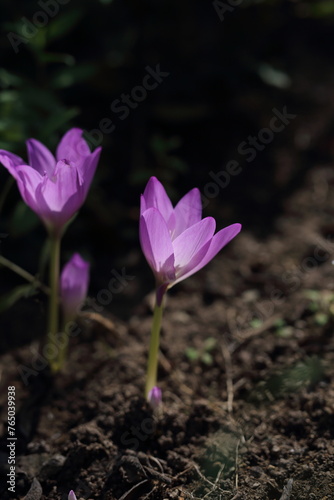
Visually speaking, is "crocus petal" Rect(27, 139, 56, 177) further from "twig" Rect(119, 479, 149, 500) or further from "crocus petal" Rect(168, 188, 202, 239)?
"twig" Rect(119, 479, 149, 500)

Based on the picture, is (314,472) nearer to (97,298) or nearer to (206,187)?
(97,298)

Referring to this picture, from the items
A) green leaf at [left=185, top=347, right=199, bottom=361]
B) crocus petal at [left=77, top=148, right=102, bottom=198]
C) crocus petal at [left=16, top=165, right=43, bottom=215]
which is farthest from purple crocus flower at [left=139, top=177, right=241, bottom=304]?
green leaf at [left=185, top=347, right=199, bottom=361]

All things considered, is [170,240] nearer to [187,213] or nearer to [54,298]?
[187,213]

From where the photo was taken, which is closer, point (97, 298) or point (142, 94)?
point (97, 298)

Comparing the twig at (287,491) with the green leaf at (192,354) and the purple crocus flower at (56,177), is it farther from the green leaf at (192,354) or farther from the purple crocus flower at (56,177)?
the purple crocus flower at (56,177)

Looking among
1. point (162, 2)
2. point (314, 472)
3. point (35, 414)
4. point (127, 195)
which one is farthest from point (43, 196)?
point (162, 2)

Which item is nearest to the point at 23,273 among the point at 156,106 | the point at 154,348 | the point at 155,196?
the point at 154,348

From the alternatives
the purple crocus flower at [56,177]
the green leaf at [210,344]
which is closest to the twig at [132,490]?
the green leaf at [210,344]
